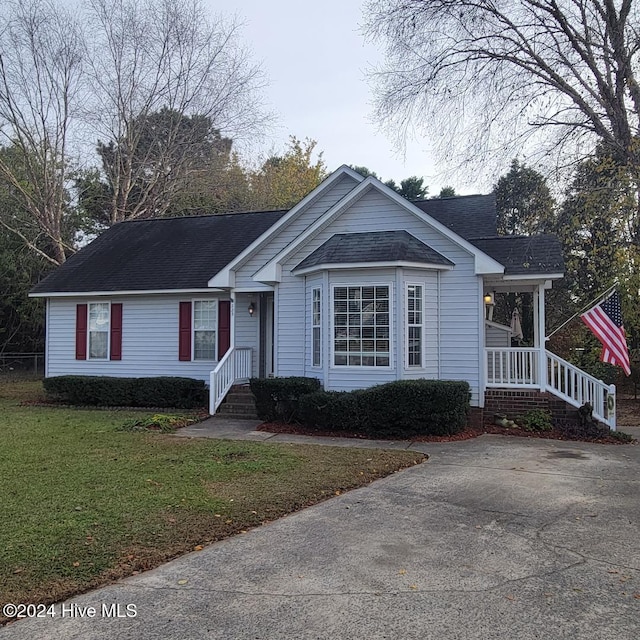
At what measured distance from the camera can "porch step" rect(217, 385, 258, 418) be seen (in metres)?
12.8

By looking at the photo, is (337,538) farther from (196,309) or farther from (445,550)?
(196,309)

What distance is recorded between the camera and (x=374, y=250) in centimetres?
1154

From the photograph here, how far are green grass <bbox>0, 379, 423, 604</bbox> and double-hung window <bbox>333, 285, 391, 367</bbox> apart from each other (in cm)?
275

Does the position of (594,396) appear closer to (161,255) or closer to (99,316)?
(161,255)

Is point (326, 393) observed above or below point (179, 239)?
below

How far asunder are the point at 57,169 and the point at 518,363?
21228 mm

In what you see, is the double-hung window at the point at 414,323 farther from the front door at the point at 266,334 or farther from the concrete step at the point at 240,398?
the front door at the point at 266,334

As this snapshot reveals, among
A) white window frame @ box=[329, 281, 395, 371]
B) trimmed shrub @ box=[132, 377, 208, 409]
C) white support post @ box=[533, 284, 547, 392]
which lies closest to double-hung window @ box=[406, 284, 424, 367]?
white window frame @ box=[329, 281, 395, 371]

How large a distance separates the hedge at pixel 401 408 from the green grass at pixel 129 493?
150 cm

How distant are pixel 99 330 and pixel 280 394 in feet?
24.2

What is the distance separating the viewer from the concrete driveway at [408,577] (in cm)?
338

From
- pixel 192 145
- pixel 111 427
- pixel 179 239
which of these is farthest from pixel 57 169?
pixel 111 427

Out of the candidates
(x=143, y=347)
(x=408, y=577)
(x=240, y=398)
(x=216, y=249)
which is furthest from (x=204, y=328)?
(x=408, y=577)

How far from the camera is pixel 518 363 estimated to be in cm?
1192
